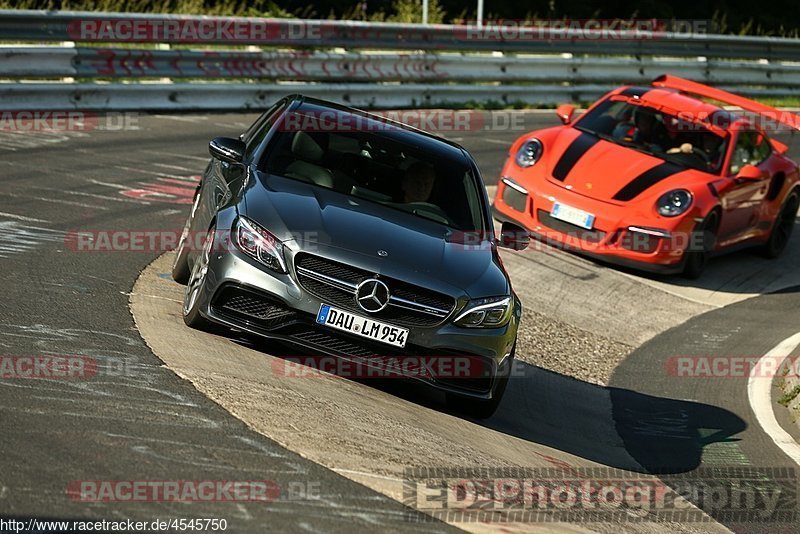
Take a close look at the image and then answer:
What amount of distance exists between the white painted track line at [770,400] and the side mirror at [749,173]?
6.98ft

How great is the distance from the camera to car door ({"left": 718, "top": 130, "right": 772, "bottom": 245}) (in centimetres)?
1293

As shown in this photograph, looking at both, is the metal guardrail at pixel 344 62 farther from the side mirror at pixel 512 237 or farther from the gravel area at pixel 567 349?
the side mirror at pixel 512 237

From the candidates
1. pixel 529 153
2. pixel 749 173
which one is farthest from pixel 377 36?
pixel 749 173

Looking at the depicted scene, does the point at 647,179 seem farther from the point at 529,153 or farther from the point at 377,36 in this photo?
the point at 377,36

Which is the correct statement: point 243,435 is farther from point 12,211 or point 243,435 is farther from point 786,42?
point 786,42

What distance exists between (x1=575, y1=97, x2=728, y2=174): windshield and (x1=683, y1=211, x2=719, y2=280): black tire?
0.62m

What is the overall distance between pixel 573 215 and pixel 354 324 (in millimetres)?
5862

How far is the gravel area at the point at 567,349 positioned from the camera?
31.9 feet

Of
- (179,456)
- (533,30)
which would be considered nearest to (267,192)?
(179,456)

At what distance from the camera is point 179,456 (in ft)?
17.6

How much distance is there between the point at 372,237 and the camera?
7078 mm

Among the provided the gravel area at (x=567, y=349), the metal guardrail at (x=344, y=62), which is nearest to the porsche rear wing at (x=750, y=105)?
the gravel area at (x=567, y=349)

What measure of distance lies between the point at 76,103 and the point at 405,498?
1086 centimetres

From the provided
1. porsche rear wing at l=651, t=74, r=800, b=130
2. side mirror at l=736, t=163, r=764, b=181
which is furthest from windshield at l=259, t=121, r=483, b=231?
side mirror at l=736, t=163, r=764, b=181
